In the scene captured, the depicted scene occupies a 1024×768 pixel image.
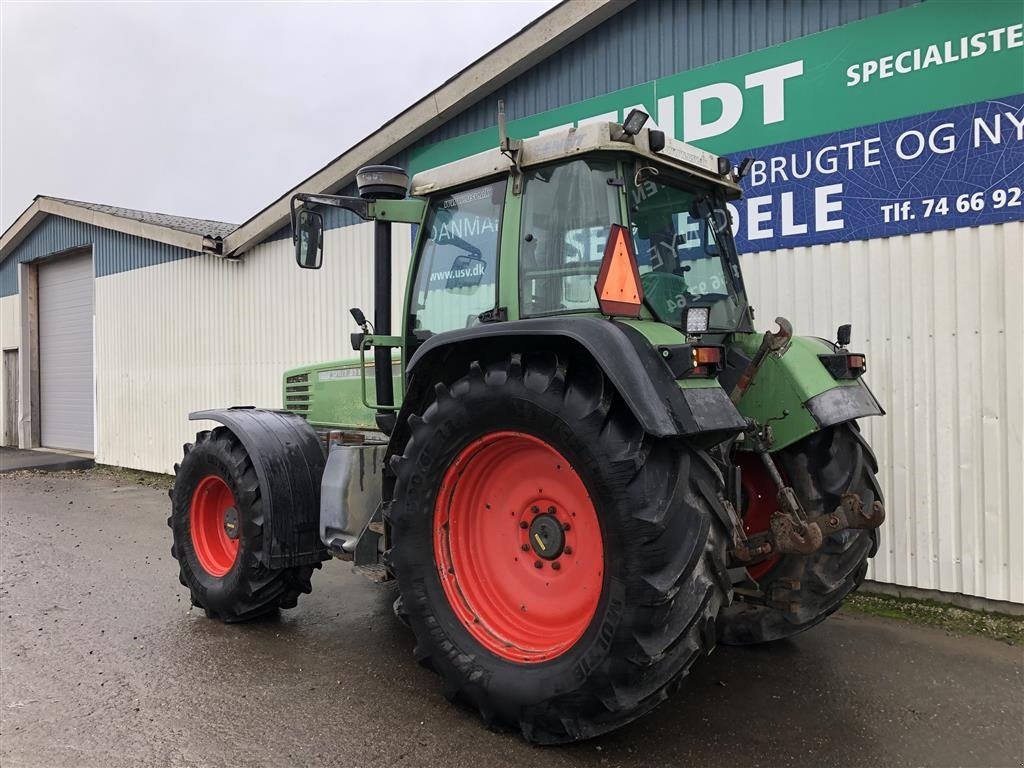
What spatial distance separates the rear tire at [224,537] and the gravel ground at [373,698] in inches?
7.8

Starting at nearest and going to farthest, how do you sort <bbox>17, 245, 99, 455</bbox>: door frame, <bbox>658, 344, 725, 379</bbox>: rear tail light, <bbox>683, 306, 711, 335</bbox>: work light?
<bbox>658, 344, 725, 379</bbox>: rear tail light → <bbox>683, 306, 711, 335</bbox>: work light → <bbox>17, 245, 99, 455</bbox>: door frame

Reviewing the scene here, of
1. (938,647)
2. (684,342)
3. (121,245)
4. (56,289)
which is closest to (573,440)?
(684,342)

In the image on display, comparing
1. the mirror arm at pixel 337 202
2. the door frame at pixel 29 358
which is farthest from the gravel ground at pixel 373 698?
the door frame at pixel 29 358

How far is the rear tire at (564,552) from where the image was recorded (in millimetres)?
2621

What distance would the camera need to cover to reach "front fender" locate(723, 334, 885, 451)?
3416mm

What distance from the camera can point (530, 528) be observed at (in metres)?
3.21

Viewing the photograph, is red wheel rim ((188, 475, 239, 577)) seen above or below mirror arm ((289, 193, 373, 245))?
below

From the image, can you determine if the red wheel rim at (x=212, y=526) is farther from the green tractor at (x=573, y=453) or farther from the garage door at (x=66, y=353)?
the garage door at (x=66, y=353)

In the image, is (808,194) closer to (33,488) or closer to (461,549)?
(461,549)

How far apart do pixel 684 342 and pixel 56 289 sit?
15777mm

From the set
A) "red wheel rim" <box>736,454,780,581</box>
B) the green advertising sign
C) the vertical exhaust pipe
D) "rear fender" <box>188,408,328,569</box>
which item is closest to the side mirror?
the vertical exhaust pipe

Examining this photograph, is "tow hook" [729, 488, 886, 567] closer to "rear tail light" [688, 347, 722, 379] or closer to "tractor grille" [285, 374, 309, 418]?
"rear tail light" [688, 347, 722, 379]

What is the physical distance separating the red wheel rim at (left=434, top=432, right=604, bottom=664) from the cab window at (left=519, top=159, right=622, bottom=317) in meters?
0.69

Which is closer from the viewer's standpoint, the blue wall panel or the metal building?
the metal building
